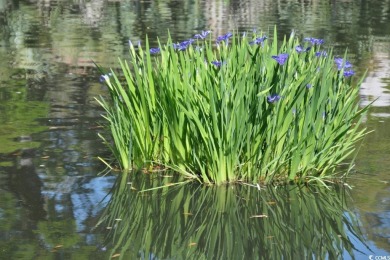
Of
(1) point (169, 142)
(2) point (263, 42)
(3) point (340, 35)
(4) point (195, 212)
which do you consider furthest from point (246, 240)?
(3) point (340, 35)

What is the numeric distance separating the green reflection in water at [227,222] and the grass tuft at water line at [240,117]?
18cm

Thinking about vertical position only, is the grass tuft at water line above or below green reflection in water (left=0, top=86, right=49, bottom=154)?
above

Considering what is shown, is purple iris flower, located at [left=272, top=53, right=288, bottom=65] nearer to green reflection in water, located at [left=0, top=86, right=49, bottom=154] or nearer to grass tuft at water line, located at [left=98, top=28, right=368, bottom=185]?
grass tuft at water line, located at [left=98, top=28, right=368, bottom=185]

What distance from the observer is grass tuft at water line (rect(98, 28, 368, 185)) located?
6.03m

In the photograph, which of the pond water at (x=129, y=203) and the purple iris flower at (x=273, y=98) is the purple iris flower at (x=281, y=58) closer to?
the purple iris flower at (x=273, y=98)

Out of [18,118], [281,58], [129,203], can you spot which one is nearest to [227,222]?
[129,203]

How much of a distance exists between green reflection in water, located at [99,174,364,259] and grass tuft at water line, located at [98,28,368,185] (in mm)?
182

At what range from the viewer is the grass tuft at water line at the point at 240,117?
6031 millimetres

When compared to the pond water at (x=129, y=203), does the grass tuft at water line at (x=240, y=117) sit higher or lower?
higher

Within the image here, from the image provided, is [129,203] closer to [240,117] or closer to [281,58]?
[240,117]

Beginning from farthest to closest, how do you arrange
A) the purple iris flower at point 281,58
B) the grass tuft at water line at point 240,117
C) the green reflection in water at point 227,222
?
the grass tuft at water line at point 240,117
the purple iris flower at point 281,58
the green reflection in water at point 227,222

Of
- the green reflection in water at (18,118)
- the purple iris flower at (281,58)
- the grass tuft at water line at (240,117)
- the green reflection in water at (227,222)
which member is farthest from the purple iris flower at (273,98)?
the green reflection in water at (18,118)

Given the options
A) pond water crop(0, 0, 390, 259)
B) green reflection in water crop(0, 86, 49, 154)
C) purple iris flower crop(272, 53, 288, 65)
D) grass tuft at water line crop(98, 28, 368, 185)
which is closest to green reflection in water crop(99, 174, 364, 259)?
pond water crop(0, 0, 390, 259)

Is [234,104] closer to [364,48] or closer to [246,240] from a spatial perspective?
[246,240]
